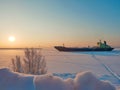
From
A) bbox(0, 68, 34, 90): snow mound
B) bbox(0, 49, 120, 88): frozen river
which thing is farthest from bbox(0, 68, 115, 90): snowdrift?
bbox(0, 49, 120, 88): frozen river

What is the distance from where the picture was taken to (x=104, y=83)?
0.86 metres

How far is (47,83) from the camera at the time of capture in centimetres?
85

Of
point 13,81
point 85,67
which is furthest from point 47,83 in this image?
point 85,67

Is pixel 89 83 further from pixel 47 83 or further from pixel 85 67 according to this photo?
pixel 85 67

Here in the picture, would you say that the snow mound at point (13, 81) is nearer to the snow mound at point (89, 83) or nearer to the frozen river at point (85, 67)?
the snow mound at point (89, 83)

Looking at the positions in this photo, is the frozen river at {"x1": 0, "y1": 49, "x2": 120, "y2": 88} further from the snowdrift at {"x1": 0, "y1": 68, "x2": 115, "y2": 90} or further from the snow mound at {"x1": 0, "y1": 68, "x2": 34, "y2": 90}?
the snow mound at {"x1": 0, "y1": 68, "x2": 34, "y2": 90}

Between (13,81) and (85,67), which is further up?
(13,81)

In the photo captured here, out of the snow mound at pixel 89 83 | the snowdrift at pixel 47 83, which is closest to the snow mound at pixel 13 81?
the snowdrift at pixel 47 83

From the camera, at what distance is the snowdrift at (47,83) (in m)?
0.83

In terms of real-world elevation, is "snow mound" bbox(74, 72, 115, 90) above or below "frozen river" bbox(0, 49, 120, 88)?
above

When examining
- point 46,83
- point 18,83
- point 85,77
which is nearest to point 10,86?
point 18,83

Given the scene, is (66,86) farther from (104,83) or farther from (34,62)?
(34,62)

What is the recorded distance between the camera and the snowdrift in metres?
0.83

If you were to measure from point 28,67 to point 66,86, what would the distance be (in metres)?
8.20
